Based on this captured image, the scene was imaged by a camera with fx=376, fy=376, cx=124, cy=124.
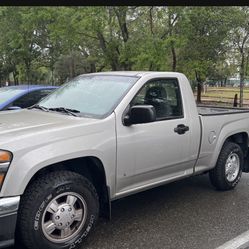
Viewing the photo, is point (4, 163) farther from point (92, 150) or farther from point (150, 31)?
point (150, 31)

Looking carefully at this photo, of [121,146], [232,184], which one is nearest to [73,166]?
[121,146]

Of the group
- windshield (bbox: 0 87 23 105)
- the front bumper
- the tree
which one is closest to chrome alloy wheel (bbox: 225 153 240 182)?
the front bumper

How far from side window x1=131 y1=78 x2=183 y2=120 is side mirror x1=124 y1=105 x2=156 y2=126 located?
1.41 feet

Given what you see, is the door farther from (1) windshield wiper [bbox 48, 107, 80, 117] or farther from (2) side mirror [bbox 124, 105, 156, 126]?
(1) windshield wiper [bbox 48, 107, 80, 117]

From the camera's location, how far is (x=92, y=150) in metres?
3.60

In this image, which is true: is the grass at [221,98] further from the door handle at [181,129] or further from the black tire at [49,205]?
the black tire at [49,205]

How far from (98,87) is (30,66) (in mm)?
27018

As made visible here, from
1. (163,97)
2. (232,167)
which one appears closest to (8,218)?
(163,97)

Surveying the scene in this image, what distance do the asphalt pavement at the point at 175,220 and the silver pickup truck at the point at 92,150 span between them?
1.03 feet

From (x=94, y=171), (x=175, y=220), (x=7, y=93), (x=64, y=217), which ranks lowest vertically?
(x=175, y=220)

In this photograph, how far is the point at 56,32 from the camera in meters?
17.1

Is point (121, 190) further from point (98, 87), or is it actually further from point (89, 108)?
point (98, 87)

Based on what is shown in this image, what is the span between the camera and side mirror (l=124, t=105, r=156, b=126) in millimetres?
3879

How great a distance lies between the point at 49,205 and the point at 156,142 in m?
1.43
